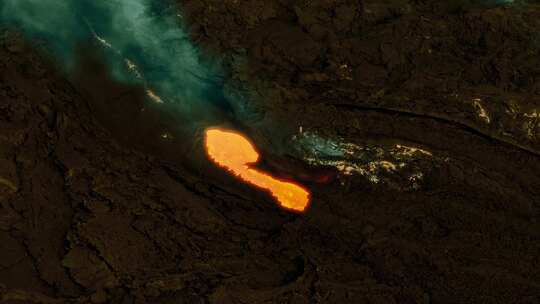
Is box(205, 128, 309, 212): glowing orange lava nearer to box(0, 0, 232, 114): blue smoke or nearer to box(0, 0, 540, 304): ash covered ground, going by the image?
box(0, 0, 540, 304): ash covered ground

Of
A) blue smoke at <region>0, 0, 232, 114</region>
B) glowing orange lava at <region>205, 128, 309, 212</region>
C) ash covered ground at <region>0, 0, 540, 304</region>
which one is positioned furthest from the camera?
blue smoke at <region>0, 0, 232, 114</region>

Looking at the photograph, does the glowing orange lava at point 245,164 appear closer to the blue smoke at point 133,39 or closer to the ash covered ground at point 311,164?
the ash covered ground at point 311,164

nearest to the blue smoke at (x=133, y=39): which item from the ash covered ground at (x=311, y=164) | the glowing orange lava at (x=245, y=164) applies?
the ash covered ground at (x=311, y=164)

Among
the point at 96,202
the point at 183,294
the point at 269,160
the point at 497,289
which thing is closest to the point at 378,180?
the point at 269,160

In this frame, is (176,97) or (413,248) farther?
(176,97)

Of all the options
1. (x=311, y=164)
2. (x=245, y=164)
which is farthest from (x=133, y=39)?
(x=311, y=164)

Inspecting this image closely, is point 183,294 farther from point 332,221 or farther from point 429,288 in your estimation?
point 429,288

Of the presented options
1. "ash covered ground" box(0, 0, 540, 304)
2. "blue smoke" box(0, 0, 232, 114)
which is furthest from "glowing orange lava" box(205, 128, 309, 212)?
"blue smoke" box(0, 0, 232, 114)
